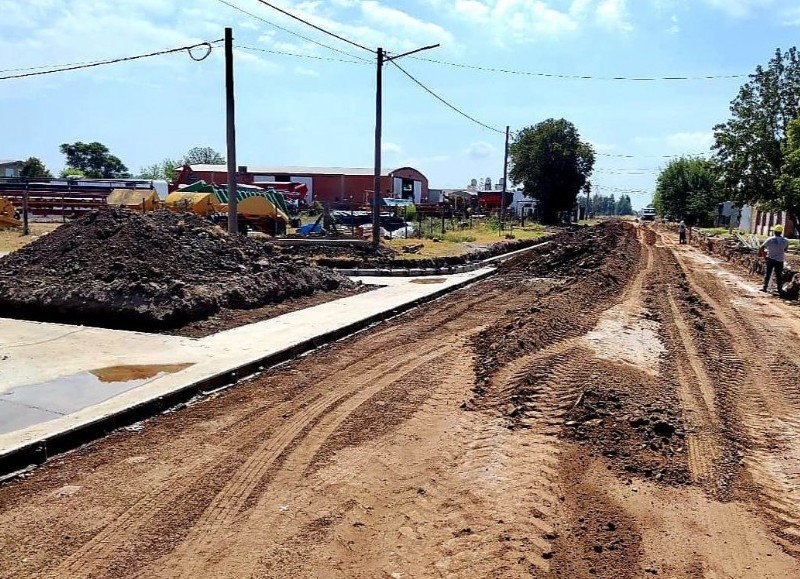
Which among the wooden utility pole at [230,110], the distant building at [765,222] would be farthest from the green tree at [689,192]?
the wooden utility pole at [230,110]

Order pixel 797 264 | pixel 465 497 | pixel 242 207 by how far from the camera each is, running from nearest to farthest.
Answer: pixel 465 497, pixel 797 264, pixel 242 207

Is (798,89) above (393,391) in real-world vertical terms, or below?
above

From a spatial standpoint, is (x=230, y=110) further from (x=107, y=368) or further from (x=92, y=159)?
(x=92, y=159)

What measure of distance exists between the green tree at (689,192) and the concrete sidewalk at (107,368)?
58478mm

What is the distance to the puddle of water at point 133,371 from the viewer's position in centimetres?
745

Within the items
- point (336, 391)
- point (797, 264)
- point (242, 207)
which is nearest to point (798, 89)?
point (797, 264)

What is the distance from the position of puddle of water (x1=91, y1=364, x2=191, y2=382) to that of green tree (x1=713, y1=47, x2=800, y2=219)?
113 feet

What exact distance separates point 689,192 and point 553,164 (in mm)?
17768

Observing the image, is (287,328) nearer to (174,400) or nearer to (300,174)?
(174,400)

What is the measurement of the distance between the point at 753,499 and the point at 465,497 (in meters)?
2.17

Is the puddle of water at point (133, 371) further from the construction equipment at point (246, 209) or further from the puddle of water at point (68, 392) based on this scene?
the construction equipment at point (246, 209)

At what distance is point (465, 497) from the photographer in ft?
15.4

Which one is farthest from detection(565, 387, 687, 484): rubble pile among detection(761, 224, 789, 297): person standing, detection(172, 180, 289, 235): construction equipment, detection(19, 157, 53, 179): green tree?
Result: detection(19, 157, 53, 179): green tree

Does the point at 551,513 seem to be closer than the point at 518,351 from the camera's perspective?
Yes
